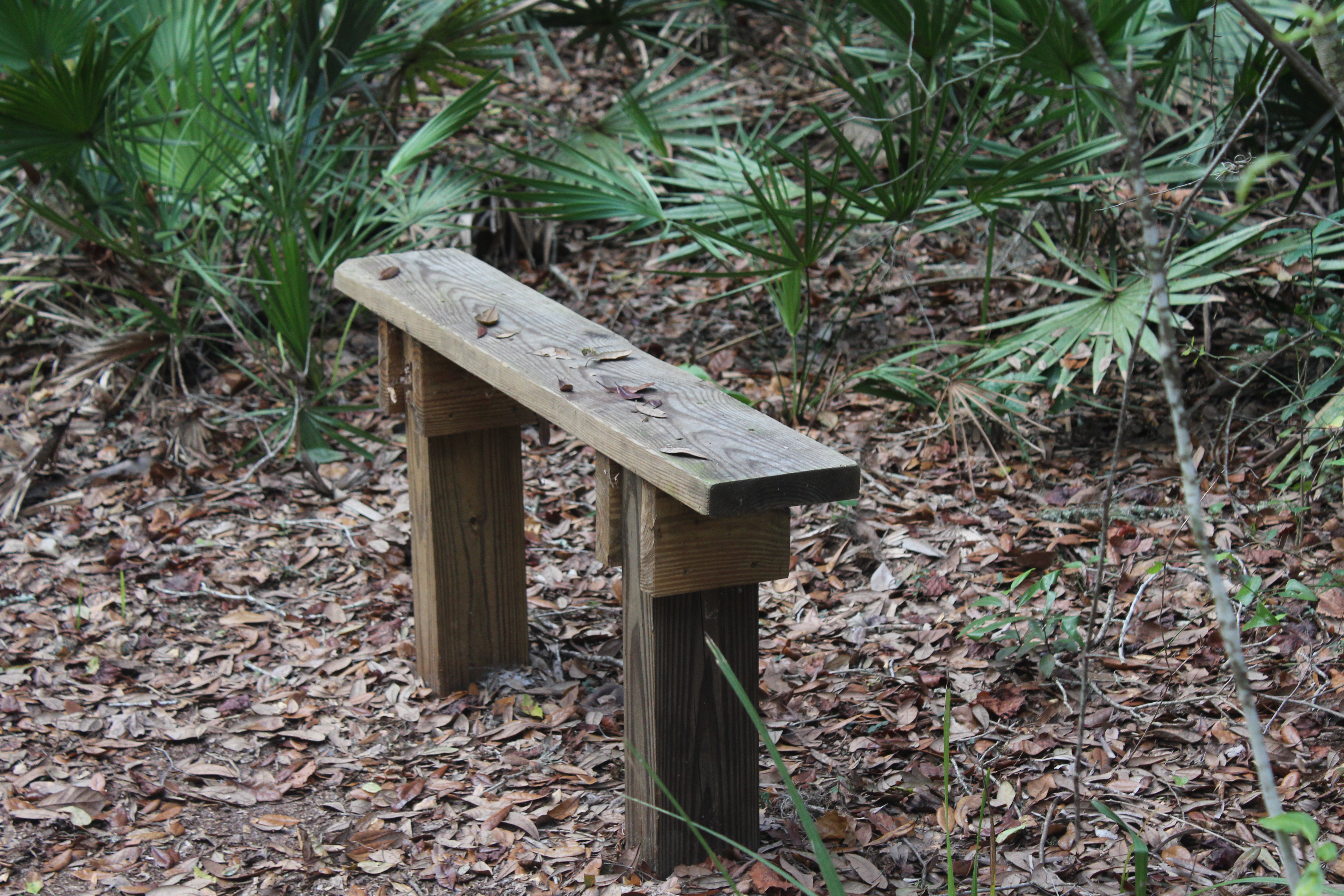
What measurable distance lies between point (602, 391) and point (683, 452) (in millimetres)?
362

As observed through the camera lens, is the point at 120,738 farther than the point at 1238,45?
No

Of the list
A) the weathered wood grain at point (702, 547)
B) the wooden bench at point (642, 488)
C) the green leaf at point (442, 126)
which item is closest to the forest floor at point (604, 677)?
the wooden bench at point (642, 488)

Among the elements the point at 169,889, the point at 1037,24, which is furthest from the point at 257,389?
the point at 1037,24

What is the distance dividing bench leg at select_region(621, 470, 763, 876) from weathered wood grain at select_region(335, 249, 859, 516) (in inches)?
4.6

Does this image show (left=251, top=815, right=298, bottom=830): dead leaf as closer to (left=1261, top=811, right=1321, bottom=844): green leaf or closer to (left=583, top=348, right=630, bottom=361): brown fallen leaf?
(left=583, top=348, right=630, bottom=361): brown fallen leaf

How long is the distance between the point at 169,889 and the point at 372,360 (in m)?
2.96

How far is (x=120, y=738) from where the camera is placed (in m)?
2.93

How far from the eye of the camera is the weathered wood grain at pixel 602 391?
1.86 meters

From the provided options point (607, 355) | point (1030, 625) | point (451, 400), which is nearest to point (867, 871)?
point (1030, 625)

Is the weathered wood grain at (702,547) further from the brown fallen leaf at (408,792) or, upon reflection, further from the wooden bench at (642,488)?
the brown fallen leaf at (408,792)

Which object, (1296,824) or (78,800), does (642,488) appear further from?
(78,800)

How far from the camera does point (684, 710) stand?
2146 millimetres

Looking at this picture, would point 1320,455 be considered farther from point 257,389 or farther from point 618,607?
point 257,389

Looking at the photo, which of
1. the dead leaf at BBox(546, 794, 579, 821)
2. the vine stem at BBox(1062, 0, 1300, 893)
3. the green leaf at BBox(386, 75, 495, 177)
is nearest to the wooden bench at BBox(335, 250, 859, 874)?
the dead leaf at BBox(546, 794, 579, 821)
